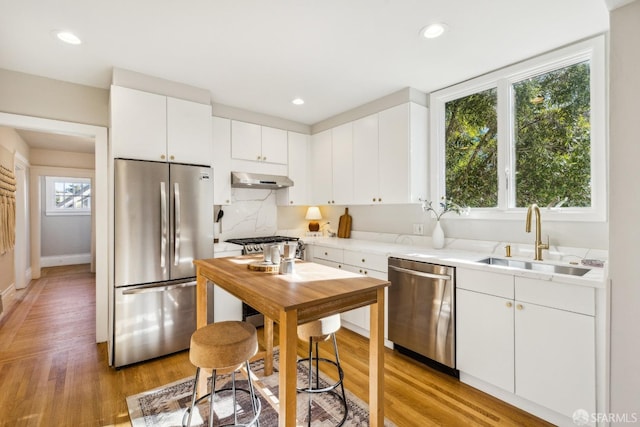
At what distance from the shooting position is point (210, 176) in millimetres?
3023

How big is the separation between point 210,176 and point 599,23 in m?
3.20

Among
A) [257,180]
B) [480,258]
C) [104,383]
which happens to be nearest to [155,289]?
[104,383]

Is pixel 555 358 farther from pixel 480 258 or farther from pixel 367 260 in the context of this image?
pixel 367 260

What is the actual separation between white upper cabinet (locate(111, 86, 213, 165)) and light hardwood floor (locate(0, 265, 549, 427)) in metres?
1.82

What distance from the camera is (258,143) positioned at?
379 cm

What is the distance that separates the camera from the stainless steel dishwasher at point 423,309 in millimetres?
2357

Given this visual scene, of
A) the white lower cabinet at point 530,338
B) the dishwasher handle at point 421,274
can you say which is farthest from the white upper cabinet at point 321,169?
the white lower cabinet at point 530,338

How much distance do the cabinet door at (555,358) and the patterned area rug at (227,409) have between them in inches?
36.9

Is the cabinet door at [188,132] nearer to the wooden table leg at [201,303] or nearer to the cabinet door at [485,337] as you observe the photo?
the wooden table leg at [201,303]

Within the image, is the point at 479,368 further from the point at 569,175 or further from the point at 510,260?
the point at 569,175

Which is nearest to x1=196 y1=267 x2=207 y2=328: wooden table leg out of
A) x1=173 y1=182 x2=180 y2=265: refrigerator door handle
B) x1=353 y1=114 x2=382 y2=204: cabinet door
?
x1=173 y1=182 x2=180 y2=265: refrigerator door handle

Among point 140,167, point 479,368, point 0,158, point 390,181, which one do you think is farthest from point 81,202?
point 479,368

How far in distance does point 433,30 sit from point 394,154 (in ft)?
4.12

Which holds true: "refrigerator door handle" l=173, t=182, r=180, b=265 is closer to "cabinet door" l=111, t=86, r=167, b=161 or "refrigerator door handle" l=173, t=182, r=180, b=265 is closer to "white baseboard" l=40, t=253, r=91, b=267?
"cabinet door" l=111, t=86, r=167, b=161
